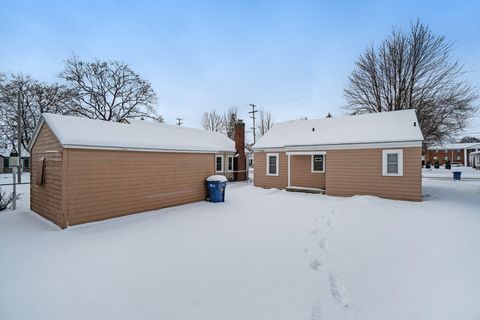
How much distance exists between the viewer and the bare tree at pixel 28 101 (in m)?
24.1

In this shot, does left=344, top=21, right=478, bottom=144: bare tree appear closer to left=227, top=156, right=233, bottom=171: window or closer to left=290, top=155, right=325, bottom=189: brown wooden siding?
left=290, top=155, right=325, bottom=189: brown wooden siding

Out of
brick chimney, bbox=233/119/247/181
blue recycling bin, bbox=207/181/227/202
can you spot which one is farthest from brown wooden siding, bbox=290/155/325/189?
brick chimney, bbox=233/119/247/181

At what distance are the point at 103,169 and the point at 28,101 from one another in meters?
28.6

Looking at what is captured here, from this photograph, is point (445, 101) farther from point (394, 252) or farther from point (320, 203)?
point (394, 252)

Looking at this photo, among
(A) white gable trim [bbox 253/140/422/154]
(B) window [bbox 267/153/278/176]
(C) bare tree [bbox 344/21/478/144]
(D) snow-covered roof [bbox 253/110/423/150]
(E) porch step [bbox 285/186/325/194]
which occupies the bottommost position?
(E) porch step [bbox 285/186/325/194]

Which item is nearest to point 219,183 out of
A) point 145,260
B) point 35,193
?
point 145,260

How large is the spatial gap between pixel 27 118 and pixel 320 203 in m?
33.4

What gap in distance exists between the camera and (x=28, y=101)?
26.5m

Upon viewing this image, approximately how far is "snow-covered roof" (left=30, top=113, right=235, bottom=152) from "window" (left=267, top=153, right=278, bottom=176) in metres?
5.95

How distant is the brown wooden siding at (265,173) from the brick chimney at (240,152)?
5.27m

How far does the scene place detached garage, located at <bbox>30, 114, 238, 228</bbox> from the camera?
652 cm

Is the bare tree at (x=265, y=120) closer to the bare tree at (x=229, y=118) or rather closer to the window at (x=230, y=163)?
the bare tree at (x=229, y=118)

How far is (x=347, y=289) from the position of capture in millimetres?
3379

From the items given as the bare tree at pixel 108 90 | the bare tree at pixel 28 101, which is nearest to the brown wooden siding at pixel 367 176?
the bare tree at pixel 108 90
